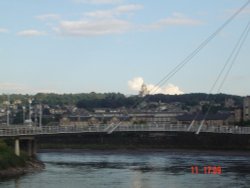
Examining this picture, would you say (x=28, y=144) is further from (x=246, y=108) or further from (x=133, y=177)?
(x=246, y=108)

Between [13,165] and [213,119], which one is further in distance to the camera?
[213,119]

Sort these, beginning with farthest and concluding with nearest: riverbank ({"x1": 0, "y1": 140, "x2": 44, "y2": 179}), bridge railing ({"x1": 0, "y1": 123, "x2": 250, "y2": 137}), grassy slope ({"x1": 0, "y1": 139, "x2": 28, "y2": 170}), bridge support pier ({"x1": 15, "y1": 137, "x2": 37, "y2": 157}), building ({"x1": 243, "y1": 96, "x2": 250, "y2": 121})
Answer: building ({"x1": 243, "y1": 96, "x2": 250, "y2": 121}) → bridge support pier ({"x1": 15, "y1": 137, "x2": 37, "y2": 157}) → bridge railing ({"x1": 0, "y1": 123, "x2": 250, "y2": 137}) → grassy slope ({"x1": 0, "y1": 139, "x2": 28, "y2": 170}) → riverbank ({"x1": 0, "y1": 140, "x2": 44, "y2": 179})

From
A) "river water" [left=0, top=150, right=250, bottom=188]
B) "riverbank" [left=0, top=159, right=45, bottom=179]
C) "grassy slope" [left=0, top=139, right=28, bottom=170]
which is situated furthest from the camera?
"grassy slope" [left=0, top=139, right=28, bottom=170]

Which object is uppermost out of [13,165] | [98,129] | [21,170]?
[98,129]

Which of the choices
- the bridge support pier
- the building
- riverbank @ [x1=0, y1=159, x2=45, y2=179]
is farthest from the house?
riverbank @ [x1=0, y1=159, x2=45, y2=179]

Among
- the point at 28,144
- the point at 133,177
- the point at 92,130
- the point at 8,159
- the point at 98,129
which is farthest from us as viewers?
the point at 28,144

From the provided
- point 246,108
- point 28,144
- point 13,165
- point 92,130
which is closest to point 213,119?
point 246,108

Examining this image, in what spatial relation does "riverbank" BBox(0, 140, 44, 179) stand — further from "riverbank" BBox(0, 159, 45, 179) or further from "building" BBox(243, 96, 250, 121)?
"building" BBox(243, 96, 250, 121)

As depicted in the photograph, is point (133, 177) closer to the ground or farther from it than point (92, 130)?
closer to the ground

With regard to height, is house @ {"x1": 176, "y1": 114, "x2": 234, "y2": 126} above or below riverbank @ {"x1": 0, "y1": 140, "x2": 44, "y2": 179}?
above

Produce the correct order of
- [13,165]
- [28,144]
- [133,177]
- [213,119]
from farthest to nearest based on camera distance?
[213,119], [28,144], [13,165], [133,177]

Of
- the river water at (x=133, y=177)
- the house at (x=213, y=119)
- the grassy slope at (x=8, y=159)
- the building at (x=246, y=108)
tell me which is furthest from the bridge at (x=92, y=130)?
the house at (x=213, y=119)

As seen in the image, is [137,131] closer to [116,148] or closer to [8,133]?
[8,133]

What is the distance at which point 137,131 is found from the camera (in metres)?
79.0
